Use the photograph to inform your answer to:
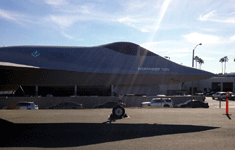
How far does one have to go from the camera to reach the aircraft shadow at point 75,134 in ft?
20.2

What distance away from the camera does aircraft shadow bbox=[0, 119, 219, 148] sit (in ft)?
20.2

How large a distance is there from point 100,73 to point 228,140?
831cm

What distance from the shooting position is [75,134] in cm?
713

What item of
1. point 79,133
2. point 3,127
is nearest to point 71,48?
point 3,127

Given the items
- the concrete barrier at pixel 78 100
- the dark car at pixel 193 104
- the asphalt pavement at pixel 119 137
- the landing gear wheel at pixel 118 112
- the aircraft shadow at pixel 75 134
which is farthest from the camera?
the concrete barrier at pixel 78 100

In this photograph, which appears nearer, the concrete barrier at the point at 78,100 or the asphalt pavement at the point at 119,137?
the asphalt pavement at the point at 119,137

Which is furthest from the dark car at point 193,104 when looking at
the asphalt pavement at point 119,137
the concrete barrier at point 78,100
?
the asphalt pavement at point 119,137

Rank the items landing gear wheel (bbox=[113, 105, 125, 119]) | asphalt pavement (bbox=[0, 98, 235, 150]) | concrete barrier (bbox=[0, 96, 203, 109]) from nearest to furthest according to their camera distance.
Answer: asphalt pavement (bbox=[0, 98, 235, 150]) → landing gear wheel (bbox=[113, 105, 125, 119]) → concrete barrier (bbox=[0, 96, 203, 109])

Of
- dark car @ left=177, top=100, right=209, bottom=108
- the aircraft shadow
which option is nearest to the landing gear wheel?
the aircraft shadow

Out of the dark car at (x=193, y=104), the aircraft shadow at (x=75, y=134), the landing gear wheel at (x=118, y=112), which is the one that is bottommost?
the dark car at (x=193, y=104)

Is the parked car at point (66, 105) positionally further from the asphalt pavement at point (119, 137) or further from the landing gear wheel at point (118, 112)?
the asphalt pavement at point (119, 137)

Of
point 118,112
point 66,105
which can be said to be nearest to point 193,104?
point 66,105

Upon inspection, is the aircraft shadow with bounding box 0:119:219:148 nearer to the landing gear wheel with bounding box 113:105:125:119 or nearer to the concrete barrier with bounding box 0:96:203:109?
the landing gear wheel with bounding box 113:105:125:119

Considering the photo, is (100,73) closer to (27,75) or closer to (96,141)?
(27,75)
